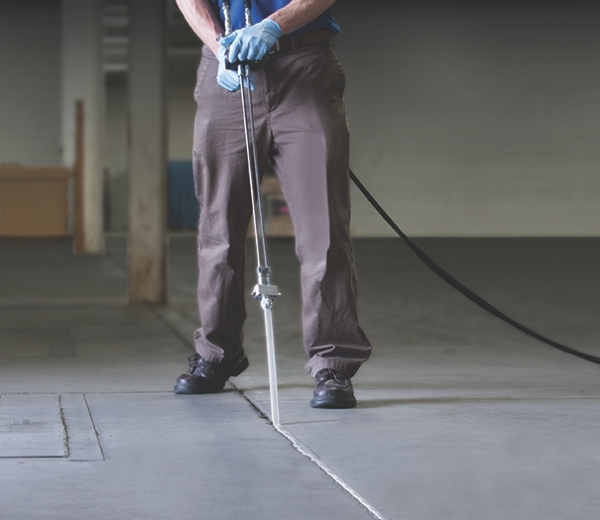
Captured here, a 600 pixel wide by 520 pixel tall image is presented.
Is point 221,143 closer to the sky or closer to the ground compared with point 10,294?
closer to the sky

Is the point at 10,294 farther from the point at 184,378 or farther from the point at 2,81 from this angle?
the point at 2,81

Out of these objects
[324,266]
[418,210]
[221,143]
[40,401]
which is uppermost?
[221,143]

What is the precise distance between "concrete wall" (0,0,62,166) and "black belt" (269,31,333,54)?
17.5 m

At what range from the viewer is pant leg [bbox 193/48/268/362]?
335 cm

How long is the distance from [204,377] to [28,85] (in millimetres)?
17795

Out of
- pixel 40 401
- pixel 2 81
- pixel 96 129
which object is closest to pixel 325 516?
pixel 40 401

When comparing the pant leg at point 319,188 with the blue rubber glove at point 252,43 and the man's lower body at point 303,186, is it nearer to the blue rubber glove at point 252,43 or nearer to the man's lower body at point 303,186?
the man's lower body at point 303,186

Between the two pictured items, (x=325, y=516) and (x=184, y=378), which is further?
(x=184, y=378)

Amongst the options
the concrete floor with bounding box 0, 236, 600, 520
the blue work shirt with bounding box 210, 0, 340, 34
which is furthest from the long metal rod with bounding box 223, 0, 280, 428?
the concrete floor with bounding box 0, 236, 600, 520

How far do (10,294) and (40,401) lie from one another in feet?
14.2

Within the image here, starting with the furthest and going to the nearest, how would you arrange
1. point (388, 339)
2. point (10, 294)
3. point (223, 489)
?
point (10, 294) → point (388, 339) → point (223, 489)

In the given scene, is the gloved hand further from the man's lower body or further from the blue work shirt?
the blue work shirt

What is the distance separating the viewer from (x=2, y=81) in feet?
66.5

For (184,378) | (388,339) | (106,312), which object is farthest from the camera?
(106,312)
